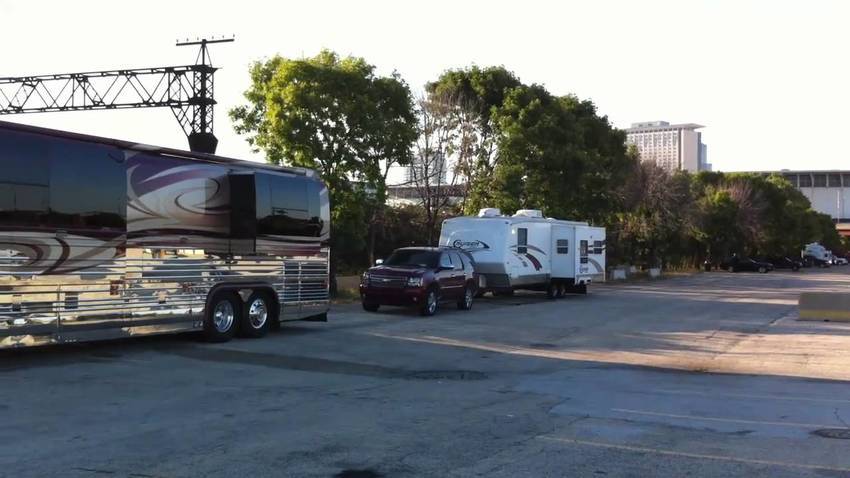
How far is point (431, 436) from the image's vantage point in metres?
8.09

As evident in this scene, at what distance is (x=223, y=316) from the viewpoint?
51.4 feet

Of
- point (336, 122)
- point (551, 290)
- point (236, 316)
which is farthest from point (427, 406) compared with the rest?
point (551, 290)

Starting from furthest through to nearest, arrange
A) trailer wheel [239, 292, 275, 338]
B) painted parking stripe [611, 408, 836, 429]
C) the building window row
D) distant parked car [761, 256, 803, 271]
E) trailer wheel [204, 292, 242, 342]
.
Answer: the building window row, distant parked car [761, 256, 803, 271], trailer wheel [239, 292, 275, 338], trailer wheel [204, 292, 242, 342], painted parking stripe [611, 408, 836, 429]

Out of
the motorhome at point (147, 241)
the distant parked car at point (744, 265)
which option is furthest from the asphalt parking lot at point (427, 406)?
the distant parked car at point (744, 265)

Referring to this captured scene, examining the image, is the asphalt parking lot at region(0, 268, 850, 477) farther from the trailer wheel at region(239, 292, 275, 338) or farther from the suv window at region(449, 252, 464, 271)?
the suv window at region(449, 252, 464, 271)

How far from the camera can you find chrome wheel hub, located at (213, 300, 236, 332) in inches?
607

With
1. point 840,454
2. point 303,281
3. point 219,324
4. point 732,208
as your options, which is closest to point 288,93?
point 303,281

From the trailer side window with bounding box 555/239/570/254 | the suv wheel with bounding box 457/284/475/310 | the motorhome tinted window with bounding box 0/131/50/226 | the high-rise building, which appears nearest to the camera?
the motorhome tinted window with bounding box 0/131/50/226

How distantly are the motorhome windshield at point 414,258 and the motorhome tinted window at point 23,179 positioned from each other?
12103mm

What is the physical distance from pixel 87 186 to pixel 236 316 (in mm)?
4165

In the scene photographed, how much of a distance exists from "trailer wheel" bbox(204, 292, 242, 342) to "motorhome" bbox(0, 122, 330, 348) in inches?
0.9

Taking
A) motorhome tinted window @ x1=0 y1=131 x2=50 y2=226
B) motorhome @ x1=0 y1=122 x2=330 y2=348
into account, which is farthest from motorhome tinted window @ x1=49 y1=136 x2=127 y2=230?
motorhome tinted window @ x1=0 y1=131 x2=50 y2=226

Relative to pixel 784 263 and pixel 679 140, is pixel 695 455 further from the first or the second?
pixel 679 140

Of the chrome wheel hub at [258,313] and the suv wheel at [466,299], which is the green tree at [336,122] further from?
the chrome wheel hub at [258,313]
